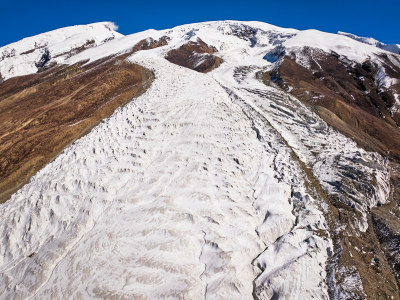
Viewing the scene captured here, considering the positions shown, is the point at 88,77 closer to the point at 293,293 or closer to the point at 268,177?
the point at 268,177

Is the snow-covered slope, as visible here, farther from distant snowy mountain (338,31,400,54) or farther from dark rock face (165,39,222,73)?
distant snowy mountain (338,31,400,54)

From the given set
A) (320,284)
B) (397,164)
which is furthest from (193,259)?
(397,164)

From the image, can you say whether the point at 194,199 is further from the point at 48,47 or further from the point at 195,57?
the point at 48,47

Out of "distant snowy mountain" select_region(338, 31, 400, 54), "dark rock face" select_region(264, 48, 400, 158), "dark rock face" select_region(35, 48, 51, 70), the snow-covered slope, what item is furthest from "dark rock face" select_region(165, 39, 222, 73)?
"distant snowy mountain" select_region(338, 31, 400, 54)

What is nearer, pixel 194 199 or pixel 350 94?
pixel 194 199

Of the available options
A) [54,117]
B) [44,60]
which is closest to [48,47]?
[44,60]

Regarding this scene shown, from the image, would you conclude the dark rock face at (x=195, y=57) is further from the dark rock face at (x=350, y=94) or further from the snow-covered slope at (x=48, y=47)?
the snow-covered slope at (x=48, y=47)
